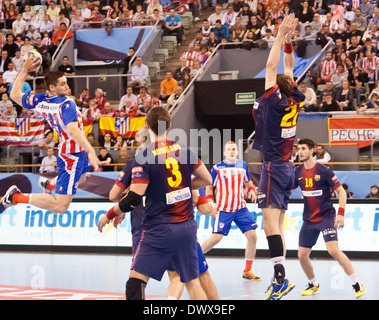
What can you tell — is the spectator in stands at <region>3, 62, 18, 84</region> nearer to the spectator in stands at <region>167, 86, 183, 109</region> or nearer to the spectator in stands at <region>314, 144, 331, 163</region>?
the spectator in stands at <region>167, 86, 183, 109</region>

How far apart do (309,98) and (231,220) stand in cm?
776

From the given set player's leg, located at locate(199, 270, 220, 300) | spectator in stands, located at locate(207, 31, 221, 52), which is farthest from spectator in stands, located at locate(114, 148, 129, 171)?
player's leg, located at locate(199, 270, 220, 300)

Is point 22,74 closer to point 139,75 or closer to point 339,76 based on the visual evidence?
Result: point 339,76

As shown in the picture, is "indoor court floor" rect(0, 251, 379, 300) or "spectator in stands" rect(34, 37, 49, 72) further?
"spectator in stands" rect(34, 37, 49, 72)

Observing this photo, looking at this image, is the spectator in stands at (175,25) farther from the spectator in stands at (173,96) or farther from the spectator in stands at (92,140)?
the spectator in stands at (92,140)

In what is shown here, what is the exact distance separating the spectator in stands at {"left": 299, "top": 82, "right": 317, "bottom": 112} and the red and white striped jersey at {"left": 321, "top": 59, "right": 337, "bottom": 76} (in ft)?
3.73

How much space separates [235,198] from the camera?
1294cm

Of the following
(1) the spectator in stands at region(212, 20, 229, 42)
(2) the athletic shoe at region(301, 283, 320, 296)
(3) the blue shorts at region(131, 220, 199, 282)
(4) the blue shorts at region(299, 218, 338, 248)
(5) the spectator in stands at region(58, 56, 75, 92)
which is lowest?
(2) the athletic shoe at region(301, 283, 320, 296)

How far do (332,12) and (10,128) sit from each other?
10.8 metres

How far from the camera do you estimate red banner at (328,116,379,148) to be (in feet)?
59.5

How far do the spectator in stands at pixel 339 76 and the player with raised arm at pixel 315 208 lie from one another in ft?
32.0

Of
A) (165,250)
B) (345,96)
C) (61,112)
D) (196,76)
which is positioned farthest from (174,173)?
(196,76)

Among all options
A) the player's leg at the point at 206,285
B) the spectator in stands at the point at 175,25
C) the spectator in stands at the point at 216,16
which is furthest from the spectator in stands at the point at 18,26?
the player's leg at the point at 206,285

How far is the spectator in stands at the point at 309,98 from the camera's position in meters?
19.4
